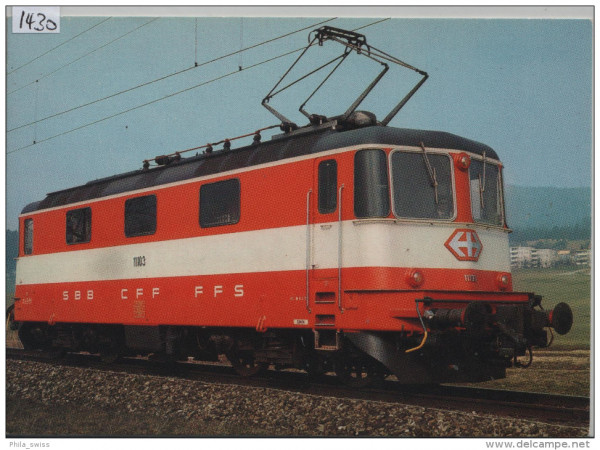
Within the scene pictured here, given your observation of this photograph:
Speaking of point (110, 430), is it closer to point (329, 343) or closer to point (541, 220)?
point (329, 343)

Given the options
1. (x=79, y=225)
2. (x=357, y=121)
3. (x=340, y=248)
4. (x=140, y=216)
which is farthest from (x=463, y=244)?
(x=79, y=225)

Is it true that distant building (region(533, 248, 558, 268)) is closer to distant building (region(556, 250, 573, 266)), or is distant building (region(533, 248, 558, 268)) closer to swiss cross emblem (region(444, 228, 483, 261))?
distant building (region(556, 250, 573, 266))

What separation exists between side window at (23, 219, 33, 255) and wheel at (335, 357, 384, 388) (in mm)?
9314

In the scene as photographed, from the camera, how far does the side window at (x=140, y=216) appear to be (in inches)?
543

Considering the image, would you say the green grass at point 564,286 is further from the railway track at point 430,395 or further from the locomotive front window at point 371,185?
the locomotive front window at point 371,185

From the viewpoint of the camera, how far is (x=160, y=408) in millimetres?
11109

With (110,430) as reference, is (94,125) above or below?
above

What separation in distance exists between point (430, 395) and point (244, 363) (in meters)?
3.63

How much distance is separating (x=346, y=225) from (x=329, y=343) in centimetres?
166

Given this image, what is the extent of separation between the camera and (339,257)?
1030 cm

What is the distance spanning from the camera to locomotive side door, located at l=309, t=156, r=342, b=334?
1035 cm

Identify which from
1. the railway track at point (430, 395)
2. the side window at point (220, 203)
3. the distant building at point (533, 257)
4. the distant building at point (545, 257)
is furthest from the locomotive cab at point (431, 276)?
the side window at point (220, 203)

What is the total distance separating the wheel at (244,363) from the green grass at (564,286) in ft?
14.3

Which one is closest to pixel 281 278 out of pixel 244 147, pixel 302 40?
pixel 244 147
